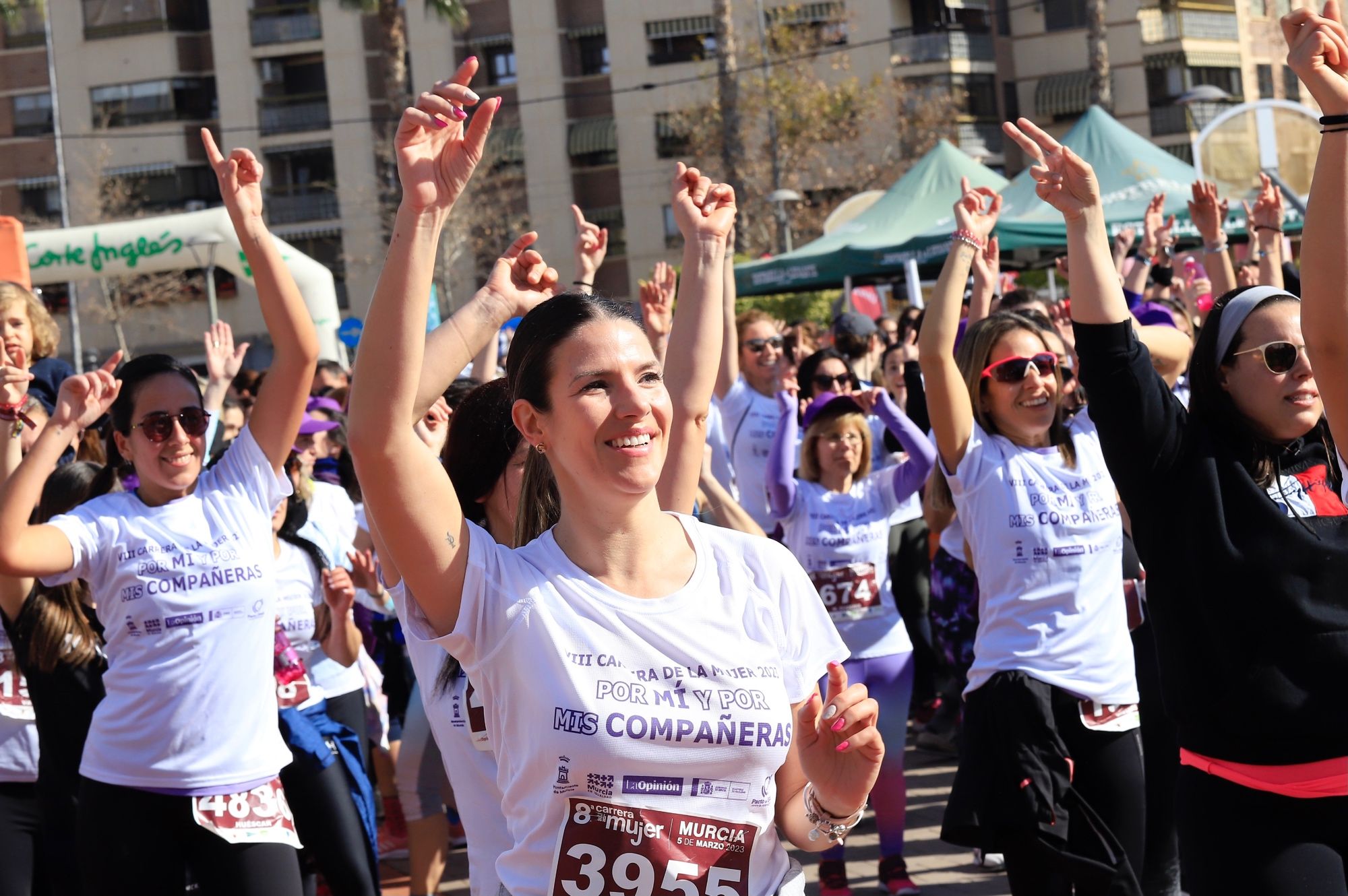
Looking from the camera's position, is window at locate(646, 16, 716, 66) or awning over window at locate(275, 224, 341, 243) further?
awning over window at locate(275, 224, 341, 243)

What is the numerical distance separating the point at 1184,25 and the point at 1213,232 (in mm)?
45380

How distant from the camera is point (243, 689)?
14.4ft

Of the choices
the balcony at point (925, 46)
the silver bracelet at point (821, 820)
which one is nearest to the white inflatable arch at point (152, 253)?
the silver bracelet at point (821, 820)

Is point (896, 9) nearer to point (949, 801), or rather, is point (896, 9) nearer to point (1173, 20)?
point (1173, 20)

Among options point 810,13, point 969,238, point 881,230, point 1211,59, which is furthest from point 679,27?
point 969,238

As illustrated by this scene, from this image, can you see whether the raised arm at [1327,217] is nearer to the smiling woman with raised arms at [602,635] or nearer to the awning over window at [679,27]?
the smiling woman with raised arms at [602,635]

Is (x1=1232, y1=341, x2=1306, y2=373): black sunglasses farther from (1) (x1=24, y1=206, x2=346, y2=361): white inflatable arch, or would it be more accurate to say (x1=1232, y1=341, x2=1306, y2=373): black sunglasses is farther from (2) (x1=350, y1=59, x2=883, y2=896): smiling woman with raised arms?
(1) (x1=24, y1=206, x2=346, y2=361): white inflatable arch

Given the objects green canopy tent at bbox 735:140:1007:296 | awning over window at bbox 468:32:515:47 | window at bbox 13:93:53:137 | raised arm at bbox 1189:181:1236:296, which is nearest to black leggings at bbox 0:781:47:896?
raised arm at bbox 1189:181:1236:296

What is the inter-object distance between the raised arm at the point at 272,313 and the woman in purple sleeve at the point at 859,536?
9.03 feet

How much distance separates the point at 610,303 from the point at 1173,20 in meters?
50.1

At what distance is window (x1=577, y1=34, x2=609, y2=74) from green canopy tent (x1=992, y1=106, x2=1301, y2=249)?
35870 millimetres

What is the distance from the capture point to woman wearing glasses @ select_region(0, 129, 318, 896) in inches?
167

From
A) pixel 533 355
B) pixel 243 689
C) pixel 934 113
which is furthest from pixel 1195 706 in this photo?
pixel 934 113

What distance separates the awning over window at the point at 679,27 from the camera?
4978cm
